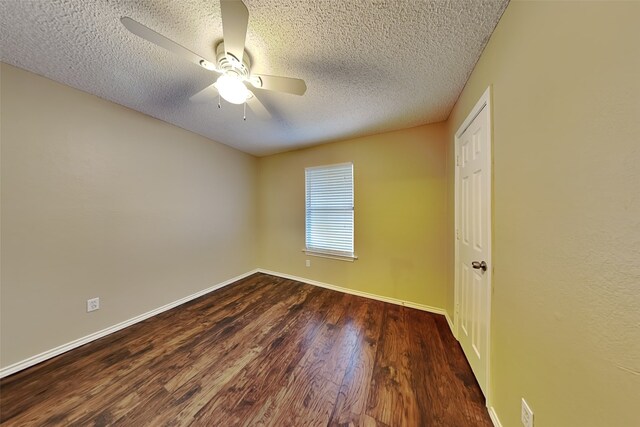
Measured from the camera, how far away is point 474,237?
1.50 meters

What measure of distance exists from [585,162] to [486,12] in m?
1.05

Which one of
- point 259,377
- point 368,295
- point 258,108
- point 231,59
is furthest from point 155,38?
point 368,295

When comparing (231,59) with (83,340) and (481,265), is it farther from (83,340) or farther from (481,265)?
(83,340)

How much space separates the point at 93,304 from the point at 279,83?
2633 millimetres

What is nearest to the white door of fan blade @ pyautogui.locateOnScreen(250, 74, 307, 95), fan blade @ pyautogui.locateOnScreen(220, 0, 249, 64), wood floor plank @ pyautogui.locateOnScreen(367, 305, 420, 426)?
wood floor plank @ pyautogui.locateOnScreen(367, 305, 420, 426)

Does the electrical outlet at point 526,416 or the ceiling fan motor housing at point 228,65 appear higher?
the ceiling fan motor housing at point 228,65

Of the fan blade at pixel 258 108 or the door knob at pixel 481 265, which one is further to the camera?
the fan blade at pixel 258 108

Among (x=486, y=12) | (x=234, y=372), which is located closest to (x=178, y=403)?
(x=234, y=372)

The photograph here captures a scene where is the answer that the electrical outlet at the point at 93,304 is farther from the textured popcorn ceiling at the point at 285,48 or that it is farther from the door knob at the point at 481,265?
the door knob at the point at 481,265

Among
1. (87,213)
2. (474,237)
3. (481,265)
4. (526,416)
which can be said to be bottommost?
(526,416)

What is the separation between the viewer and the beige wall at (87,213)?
151 cm

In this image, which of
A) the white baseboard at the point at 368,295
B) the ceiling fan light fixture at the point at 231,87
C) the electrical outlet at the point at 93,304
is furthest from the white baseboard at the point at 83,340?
the ceiling fan light fixture at the point at 231,87

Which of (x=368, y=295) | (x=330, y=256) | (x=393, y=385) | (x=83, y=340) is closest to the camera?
(x=393, y=385)

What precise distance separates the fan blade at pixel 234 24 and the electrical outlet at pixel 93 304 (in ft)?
8.23
